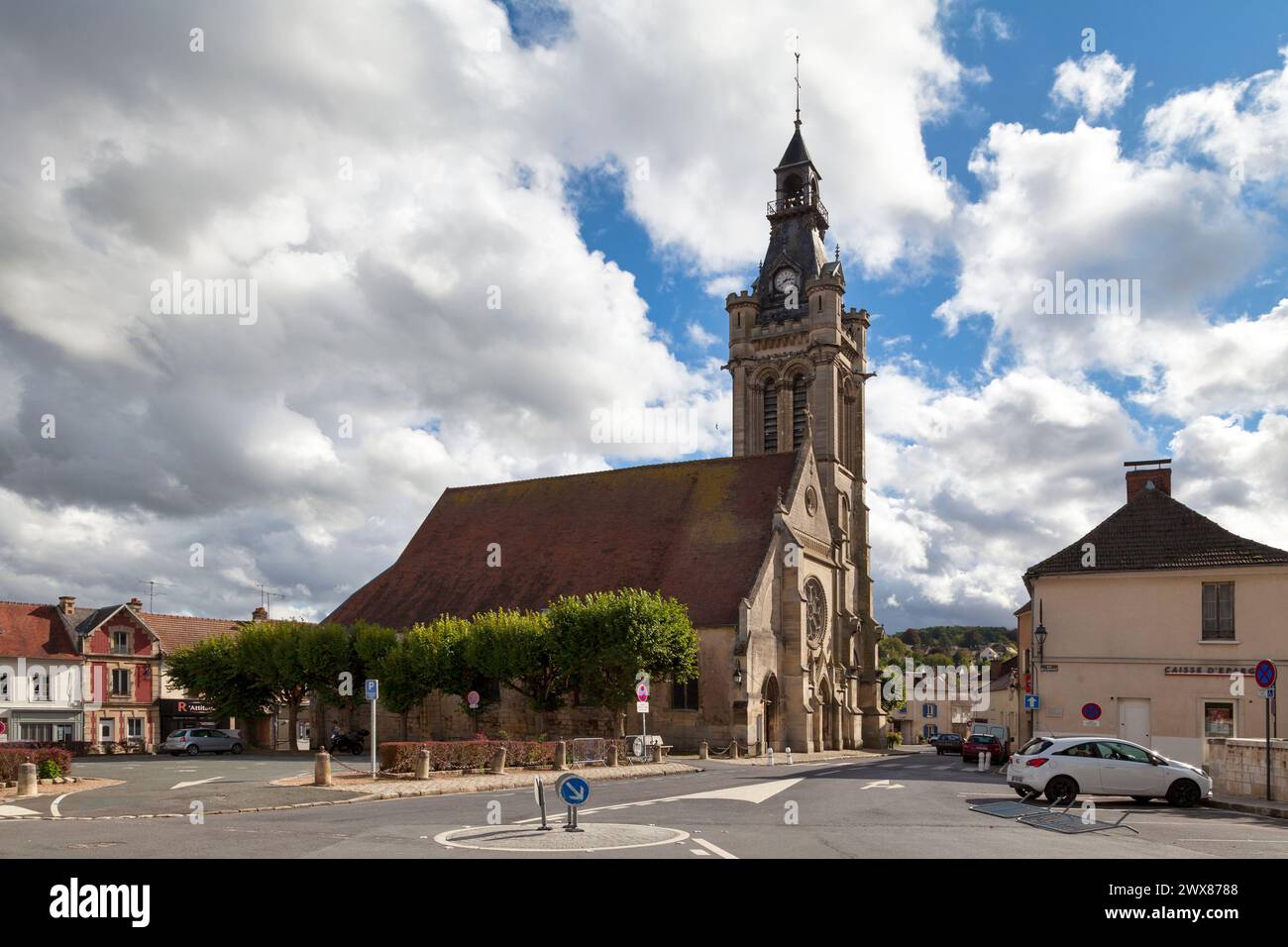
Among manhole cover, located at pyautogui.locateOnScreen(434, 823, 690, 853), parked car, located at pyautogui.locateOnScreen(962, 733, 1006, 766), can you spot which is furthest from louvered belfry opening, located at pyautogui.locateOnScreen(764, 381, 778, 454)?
manhole cover, located at pyautogui.locateOnScreen(434, 823, 690, 853)

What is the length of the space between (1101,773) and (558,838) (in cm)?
1131

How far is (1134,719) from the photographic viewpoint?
32.0 meters

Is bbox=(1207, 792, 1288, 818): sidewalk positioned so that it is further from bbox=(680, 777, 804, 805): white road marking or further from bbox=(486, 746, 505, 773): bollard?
bbox=(486, 746, 505, 773): bollard

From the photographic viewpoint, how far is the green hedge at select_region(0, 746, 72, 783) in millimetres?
22875

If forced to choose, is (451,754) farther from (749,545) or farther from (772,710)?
(749,545)

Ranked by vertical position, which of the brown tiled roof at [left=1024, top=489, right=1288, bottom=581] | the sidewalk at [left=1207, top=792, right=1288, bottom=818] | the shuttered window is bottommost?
the sidewalk at [left=1207, top=792, right=1288, bottom=818]

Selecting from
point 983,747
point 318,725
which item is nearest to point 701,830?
point 983,747

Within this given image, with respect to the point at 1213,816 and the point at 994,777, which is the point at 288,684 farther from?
the point at 1213,816

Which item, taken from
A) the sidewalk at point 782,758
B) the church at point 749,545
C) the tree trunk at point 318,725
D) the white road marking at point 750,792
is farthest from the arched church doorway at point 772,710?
the white road marking at point 750,792

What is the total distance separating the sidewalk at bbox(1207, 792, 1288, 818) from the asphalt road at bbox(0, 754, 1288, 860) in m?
0.63

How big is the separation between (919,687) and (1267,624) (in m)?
96.5

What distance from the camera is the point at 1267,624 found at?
30.6 metres

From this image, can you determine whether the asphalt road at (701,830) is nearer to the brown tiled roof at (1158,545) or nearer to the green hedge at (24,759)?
the green hedge at (24,759)
